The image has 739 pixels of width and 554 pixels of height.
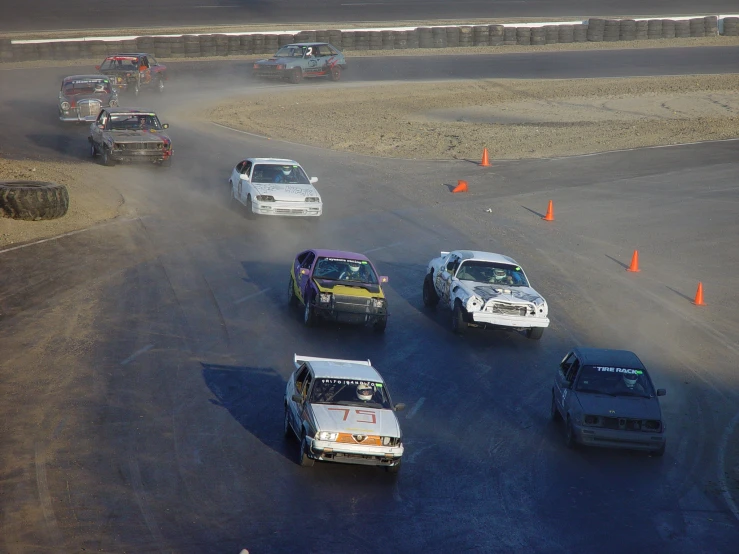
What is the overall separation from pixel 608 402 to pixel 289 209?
1270 cm

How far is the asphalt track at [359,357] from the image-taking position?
424 inches

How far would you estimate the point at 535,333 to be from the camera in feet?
58.2

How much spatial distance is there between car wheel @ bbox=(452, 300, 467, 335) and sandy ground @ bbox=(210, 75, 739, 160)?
17.3m

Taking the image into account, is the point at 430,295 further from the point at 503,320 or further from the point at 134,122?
the point at 134,122

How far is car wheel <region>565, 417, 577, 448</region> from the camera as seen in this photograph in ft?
43.9

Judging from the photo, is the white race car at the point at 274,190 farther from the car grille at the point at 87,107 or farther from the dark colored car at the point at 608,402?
the car grille at the point at 87,107

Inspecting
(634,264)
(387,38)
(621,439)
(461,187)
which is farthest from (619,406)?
(387,38)

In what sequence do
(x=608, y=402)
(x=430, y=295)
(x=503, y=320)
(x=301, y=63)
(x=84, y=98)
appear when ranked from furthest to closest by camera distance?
(x=301, y=63) < (x=84, y=98) < (x=430, y=295) < (x=503, y=320) < (x=608, y=402)

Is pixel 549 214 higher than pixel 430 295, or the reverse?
pixel 430 295

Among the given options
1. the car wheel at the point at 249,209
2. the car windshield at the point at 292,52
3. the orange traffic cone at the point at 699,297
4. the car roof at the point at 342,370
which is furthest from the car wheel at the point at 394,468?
the car windshield at the point at 292,52

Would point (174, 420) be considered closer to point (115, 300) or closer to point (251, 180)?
point (115, 300)

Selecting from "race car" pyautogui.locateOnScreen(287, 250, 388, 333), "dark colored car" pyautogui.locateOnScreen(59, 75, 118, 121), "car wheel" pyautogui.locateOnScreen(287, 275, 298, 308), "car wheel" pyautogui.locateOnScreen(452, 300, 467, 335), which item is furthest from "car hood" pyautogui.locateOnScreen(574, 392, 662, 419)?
"dark colored car" pyautogui.locateOnScreen(59, 75, 118, 121)

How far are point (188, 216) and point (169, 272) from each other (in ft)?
Answer: 17.1

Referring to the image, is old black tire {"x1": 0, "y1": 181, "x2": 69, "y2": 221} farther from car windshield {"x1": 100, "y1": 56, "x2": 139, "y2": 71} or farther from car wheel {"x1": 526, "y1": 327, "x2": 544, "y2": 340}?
car windshield {"x1": 100, "y1": 56, "x2": 139, "y2": 71}
